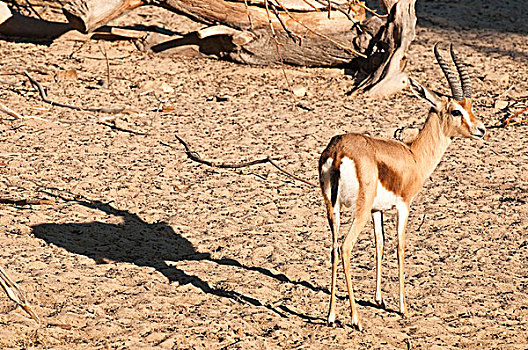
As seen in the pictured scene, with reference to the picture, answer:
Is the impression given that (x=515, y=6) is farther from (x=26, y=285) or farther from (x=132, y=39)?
(x=26, y=285)

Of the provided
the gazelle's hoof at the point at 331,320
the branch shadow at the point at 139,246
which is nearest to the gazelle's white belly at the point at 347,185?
the gazelle's hoof at the point at 331,320

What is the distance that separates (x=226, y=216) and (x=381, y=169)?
7.37 feet

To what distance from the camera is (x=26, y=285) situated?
4.76 m

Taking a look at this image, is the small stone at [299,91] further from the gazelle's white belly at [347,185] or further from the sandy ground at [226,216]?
the gazelle's white belly at [347,185]

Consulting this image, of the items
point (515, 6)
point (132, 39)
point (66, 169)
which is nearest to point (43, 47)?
point (132, 39)

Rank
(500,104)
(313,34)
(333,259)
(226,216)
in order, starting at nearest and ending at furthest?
1. (333,259)
2. (226,216)
3. (500,104)
4. (313,34)

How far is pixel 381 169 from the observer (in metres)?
4.71

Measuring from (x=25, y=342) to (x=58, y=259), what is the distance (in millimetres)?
1197

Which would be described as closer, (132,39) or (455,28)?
(132,39)

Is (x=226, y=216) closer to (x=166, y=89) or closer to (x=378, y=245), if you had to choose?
(x=378, y=245)

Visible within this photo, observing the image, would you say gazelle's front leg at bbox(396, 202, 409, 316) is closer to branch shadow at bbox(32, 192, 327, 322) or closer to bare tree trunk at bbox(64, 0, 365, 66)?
branch shadow at bbox(32, 192, 327, 322)

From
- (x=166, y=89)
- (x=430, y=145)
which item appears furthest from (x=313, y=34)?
(x=430, y=145)

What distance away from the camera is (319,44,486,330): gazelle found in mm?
4543

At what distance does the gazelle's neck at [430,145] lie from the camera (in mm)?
5227
